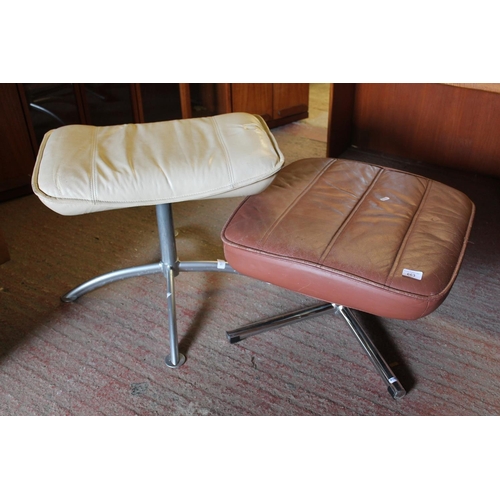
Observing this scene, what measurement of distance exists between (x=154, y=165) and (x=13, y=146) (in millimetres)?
1053

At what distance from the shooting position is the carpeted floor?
1244mm

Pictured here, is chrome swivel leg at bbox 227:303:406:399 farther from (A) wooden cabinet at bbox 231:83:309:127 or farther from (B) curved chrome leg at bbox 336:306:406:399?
(A) wooden cabinet at bbox 231:83:309:127

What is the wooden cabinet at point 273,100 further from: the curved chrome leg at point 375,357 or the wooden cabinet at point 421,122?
the curved chrome leg at point 375,357

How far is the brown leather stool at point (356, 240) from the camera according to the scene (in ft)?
3.46

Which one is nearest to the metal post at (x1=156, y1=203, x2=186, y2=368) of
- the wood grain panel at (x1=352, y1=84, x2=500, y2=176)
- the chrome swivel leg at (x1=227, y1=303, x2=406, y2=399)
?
the chrome swivel leg at (x1=227, y1=303, x2=406, y2=399)

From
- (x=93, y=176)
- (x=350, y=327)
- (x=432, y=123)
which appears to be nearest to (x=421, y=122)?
(x=432, y=123)

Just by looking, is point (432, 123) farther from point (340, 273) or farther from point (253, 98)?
point (340, 273)

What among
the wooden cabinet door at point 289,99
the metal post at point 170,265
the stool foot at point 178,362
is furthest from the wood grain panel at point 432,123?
the stool foot at point 178,362

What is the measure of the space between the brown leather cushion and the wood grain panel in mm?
964

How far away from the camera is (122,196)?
3.73 feet

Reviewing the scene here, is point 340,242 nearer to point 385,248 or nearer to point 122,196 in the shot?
point 385,248

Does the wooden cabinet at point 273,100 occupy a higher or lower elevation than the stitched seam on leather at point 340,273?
lower

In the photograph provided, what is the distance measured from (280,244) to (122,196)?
0.34 meters
